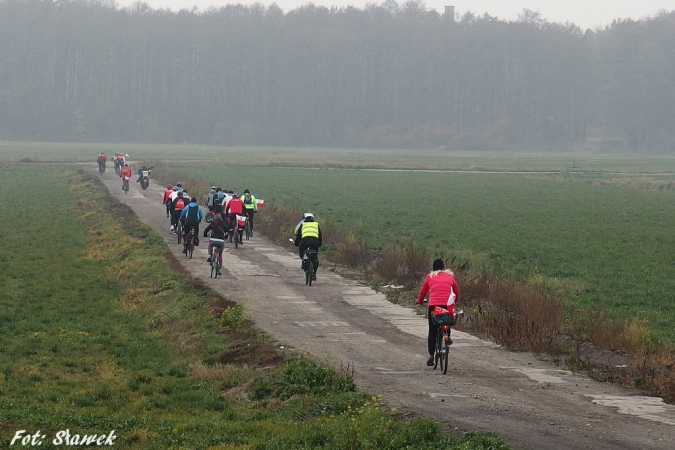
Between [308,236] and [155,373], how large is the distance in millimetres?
9185

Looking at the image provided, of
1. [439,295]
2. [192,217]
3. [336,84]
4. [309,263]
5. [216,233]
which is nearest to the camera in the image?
[439,295]

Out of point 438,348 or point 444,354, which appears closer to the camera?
point 444,354

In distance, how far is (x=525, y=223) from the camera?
42.0 m

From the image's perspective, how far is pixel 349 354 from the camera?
16.4 m

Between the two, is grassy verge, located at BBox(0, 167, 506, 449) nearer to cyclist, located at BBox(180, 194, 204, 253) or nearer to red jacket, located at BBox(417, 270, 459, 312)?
cyclist, located at BBox(180, 194, 204, 253)

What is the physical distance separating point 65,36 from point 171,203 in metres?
166

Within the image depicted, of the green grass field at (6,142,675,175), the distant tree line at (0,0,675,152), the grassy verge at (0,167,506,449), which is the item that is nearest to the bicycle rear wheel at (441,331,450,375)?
the grassy verge at (0,167,506,449)

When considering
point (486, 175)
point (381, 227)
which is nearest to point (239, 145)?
point (486, 175)

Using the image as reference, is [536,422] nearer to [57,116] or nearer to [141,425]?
[141,425]

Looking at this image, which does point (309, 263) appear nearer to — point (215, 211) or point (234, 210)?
point (234, 210)

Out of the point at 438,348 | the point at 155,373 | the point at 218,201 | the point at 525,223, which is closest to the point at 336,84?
the point at 525,223

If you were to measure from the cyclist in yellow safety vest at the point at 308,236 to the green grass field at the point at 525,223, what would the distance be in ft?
17.4

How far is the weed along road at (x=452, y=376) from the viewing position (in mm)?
11648

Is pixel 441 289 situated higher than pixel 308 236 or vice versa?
pixel 441 289
